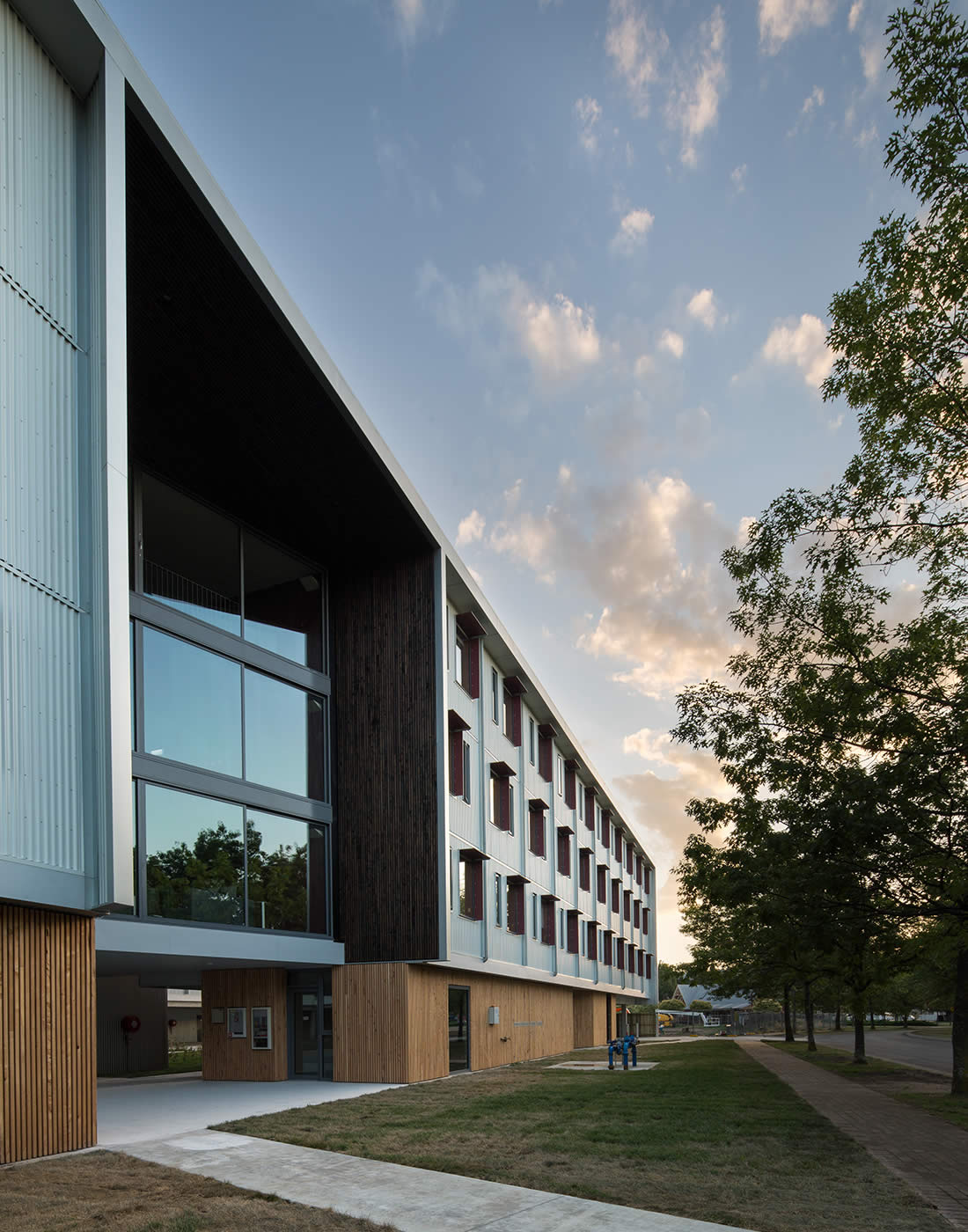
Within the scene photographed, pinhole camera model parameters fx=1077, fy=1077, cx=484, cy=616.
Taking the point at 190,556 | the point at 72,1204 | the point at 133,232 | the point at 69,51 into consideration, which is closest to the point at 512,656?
the point at 190,556

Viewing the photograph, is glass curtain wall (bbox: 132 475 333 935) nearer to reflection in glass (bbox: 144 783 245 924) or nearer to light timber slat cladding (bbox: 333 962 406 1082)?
reflection in glass (bbox: 144 783 245 924)

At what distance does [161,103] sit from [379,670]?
44.2 feet

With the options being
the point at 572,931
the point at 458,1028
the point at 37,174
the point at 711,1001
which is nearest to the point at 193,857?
the point at 458,1028

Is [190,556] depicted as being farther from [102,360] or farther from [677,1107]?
[677,1107]

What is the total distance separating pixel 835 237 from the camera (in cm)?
1683

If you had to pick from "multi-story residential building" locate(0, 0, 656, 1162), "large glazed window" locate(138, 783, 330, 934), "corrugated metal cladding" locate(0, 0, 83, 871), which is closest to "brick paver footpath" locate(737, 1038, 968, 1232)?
"multi-story residential building" locate(0, 0, 656, 1162)

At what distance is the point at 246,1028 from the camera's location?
79.0 ft

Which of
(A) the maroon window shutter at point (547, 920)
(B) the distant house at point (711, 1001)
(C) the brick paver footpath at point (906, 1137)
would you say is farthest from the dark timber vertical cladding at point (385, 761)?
(B) the distant house at point (711, 1001)

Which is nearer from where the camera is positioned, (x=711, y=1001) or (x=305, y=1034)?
(x=305, y=1034)

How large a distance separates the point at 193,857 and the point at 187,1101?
4310 millimetres

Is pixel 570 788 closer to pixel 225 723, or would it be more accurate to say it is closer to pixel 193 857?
pixel 225 723

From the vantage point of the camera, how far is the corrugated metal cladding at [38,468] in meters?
11.7

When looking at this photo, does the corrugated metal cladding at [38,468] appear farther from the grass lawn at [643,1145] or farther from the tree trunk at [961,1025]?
the tree trunk at [961,1025]

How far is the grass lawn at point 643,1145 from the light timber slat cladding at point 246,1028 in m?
3.89
